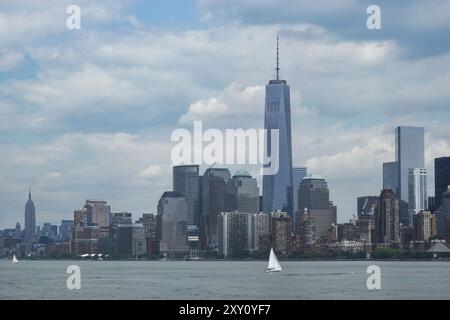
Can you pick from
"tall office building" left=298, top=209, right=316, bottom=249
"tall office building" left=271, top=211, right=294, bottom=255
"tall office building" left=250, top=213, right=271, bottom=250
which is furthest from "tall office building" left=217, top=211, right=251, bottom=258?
"tall office building" left=298, top=209, right=316, bottom=249

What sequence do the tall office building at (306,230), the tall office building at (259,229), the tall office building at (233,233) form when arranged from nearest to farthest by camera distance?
the tall office building at (233,233)
the tall office building at (259,229)
the tall office building at (306,230)

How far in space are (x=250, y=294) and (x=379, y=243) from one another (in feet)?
228

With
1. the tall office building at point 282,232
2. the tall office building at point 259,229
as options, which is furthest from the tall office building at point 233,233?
the tall office building at point 282,232

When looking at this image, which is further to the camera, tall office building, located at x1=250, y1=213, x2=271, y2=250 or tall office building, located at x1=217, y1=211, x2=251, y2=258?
tall office building, located at x1=250, y1=213, x2=271, y2=250

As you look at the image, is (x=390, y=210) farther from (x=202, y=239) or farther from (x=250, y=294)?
(x=250, y=294)

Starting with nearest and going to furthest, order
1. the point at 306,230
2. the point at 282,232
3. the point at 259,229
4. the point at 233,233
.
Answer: the point at 233,233 < the point at 259,229 < the point at 282,232 < the point at 306,230

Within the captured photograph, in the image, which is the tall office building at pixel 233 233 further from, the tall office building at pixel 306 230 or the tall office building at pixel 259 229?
the tall office building at pixel 306 230

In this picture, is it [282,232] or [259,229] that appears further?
[282,232]

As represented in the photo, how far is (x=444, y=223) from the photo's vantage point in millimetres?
105875

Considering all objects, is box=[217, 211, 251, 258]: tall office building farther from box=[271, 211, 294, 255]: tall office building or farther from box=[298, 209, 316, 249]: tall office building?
box=[298, 209, 316, 249]: tall office building

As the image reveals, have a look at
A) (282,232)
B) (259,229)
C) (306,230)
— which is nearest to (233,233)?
(259,229)

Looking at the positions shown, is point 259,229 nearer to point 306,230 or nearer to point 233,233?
point 233,233

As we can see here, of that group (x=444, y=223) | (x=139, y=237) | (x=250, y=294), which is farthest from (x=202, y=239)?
(x=250, y=294)
